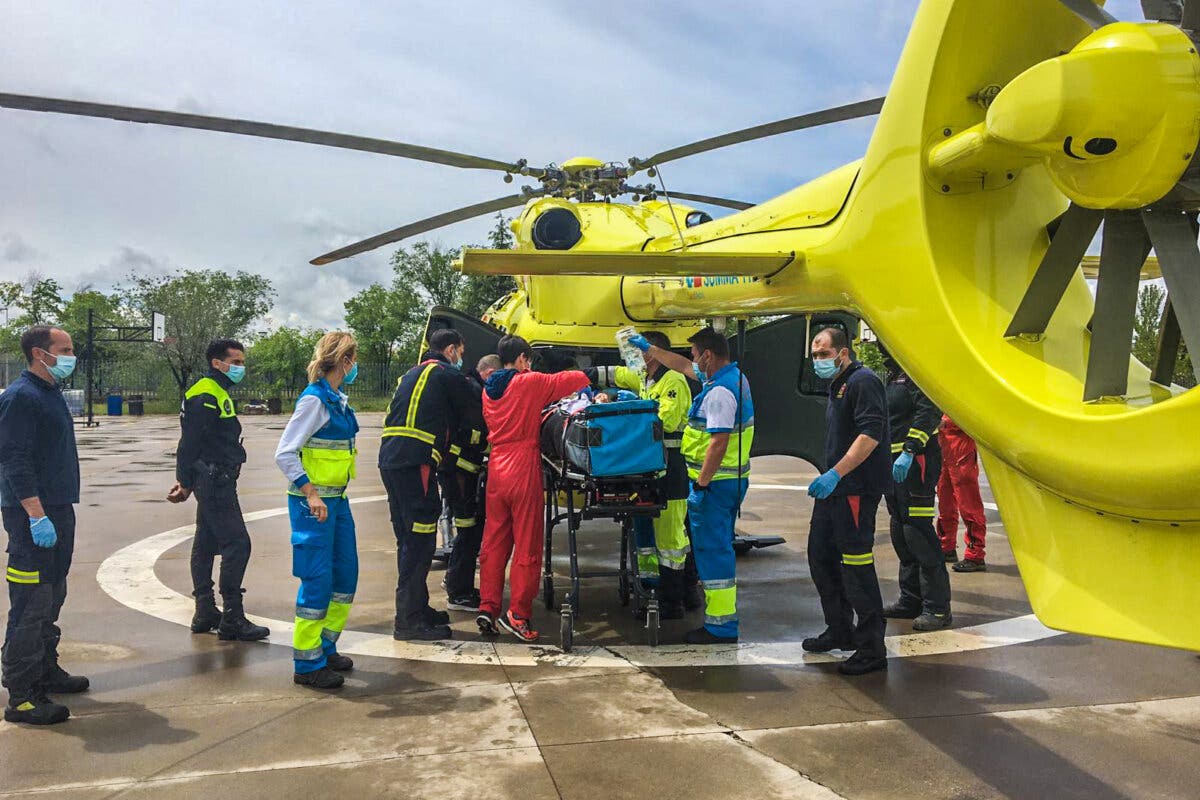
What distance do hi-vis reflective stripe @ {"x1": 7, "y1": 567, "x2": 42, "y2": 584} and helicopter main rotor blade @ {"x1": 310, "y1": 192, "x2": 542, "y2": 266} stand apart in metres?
3.29

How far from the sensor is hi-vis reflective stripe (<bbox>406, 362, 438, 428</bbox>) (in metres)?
5.23

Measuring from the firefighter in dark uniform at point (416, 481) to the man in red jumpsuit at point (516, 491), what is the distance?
12.1 inches

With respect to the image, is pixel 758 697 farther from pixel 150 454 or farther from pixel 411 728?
pixel 150 454

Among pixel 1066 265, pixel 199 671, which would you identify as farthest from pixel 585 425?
pixel 1066 265

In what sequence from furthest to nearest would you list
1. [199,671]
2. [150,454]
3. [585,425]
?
[150,454] → [585,425] → [199,671]

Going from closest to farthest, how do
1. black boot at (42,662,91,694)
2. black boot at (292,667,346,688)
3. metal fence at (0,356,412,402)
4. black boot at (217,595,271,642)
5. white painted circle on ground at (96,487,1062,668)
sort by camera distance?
black boot at (42,662,91,694) → black boot at (292,667,346,688) → white painted circle on ground at (96,487,1062,668) → black boot at (217,595,271,642) → metal fence at (0,356,412,402)

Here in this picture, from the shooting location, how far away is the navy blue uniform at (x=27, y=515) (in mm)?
3879

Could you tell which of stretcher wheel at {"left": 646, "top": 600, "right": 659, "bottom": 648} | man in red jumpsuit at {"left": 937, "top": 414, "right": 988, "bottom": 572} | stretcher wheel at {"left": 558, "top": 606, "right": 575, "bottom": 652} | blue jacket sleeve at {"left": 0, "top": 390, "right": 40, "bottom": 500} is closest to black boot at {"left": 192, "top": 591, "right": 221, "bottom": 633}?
blue jacket sleeve at {"left": 0, "top": 390, "right": 40, "bottom": 500}

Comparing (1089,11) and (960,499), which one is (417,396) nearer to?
(1089,11)

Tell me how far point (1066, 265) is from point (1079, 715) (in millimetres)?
2380

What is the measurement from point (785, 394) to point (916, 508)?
9.95 feet

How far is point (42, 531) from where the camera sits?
12.9ft

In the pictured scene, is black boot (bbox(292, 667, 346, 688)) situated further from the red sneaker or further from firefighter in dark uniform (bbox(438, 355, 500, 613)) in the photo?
firefighter in dark uniform (bbox(438, 355, 500, 613))

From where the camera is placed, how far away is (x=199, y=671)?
4.52m
